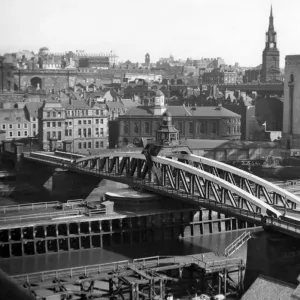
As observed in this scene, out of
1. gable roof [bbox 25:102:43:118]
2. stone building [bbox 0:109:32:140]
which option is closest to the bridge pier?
stone building [bbox 0:109:32:140]

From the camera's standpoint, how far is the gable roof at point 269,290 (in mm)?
13133

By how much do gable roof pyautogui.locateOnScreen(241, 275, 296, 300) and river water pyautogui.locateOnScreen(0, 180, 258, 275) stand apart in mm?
2817

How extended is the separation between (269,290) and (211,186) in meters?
8.32

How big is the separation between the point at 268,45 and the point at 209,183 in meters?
59.1

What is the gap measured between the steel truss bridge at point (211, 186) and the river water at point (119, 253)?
1.36 m

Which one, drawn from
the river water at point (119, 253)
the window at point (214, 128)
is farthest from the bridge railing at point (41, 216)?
the window at point (214, 128)

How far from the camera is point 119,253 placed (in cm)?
2152

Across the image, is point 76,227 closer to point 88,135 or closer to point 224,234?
point 224,234

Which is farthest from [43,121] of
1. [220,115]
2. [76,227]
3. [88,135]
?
[76,227]

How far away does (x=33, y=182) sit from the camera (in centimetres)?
3669

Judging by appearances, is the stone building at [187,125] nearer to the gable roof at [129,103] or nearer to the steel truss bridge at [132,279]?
the gable roof at [129,103]

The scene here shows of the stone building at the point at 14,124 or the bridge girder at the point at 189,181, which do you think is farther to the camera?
the stone building at the point at 14,124

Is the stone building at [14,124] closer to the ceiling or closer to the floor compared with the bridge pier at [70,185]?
closer to the ceiling

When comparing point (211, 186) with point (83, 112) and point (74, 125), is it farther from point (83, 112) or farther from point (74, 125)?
point (83, 112)
